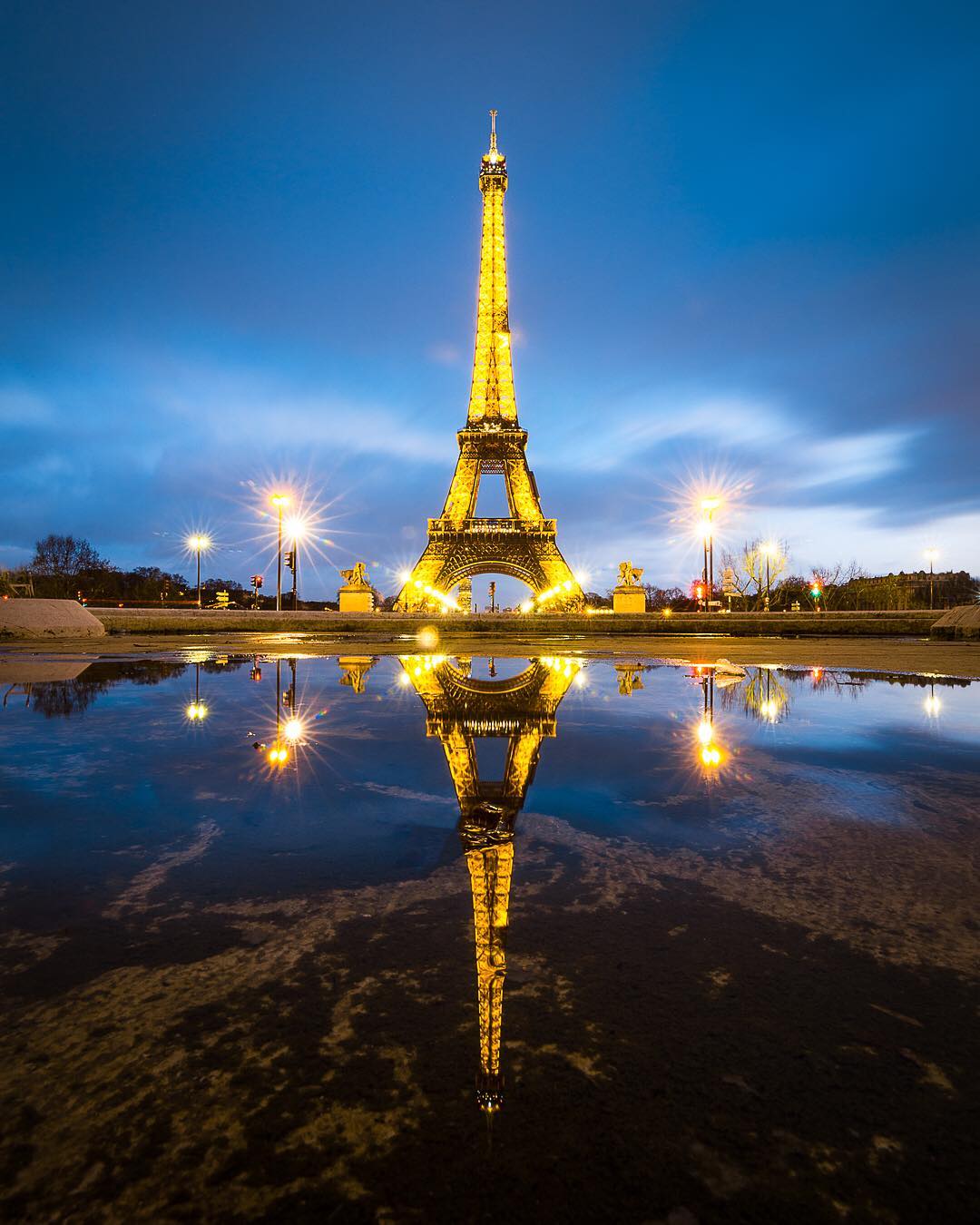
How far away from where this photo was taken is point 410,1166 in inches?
49.3

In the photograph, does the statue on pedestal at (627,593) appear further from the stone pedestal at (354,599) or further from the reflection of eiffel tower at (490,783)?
the reflection of eiffel tower at (490,783)

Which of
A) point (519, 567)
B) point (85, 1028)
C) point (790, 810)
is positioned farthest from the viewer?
point (519, 567)

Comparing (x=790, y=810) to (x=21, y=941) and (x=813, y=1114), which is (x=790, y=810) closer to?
(x=813, y=1114)

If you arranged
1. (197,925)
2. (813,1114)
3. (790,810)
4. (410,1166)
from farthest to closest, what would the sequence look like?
(790,810) → (197,925) → (813,1114) → (410,1166)

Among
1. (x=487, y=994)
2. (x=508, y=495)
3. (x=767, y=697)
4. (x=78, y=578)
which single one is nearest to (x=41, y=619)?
(x=767, y=697)

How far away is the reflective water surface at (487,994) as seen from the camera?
4.04 feet

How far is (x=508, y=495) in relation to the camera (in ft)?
183

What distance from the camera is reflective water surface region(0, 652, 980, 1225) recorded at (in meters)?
1.23

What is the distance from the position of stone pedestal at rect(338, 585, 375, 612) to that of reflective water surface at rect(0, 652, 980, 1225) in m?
43.1

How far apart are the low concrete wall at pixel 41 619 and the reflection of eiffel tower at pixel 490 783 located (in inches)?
627

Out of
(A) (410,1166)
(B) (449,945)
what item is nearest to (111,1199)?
(A) (410,1166)

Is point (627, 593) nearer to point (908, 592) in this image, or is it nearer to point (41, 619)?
point (41, 619)

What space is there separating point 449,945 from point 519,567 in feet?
163

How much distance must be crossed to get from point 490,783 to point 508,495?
173ft
